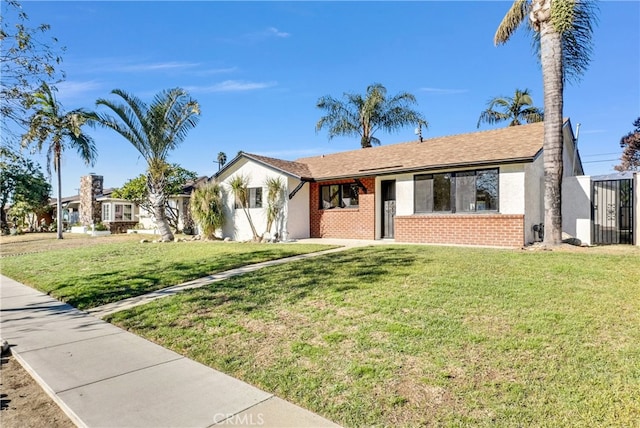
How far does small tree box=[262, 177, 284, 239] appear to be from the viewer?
695 inches

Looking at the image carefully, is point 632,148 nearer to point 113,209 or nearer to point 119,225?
point 119,225

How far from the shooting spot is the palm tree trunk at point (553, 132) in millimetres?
11289

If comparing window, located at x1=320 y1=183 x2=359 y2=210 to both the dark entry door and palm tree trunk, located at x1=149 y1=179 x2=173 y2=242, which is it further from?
palm tree trunk, located at x1=149 y1=179 x2=173 y2=242

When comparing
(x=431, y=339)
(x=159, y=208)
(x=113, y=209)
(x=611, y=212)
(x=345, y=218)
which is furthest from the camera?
(x=113, y=209)

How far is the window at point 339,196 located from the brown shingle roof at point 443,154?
0.71 metres

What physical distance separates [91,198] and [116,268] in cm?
2836

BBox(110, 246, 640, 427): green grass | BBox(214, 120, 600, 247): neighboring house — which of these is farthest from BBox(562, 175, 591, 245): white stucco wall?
BBox(110, 246, 640, 427): green grass

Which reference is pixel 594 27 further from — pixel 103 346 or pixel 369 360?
pixel 103 346

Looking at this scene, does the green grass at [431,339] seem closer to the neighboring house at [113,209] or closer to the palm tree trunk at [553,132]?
the palm tree trunk at [553,132]

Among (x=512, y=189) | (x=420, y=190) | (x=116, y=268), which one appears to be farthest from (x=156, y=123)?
(x=512, y=189)

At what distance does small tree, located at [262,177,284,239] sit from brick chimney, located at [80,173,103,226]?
24.7m

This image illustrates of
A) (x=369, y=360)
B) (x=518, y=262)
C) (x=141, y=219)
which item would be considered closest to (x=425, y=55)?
(x=518, y=262)

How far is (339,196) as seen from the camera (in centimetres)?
1764

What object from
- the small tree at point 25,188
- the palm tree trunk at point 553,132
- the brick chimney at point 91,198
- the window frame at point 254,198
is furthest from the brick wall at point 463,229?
the small tree at point 25,188
